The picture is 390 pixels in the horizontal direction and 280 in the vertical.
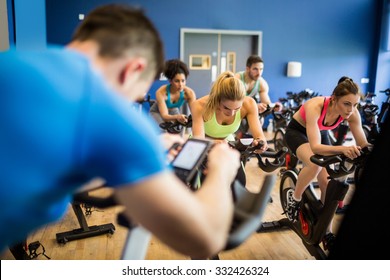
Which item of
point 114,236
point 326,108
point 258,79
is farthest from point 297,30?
point 114,236

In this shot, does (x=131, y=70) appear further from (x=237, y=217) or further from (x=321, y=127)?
(x=321, y=127)

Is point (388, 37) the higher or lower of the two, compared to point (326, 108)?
higher

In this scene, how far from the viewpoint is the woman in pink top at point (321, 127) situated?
2262 millimetres

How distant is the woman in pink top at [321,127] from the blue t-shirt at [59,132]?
6.02 ft

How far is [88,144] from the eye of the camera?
0.50 meters

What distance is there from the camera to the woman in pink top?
2.26m

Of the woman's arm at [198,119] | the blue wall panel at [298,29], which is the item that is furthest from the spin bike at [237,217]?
the blue wall panel at [298,29]

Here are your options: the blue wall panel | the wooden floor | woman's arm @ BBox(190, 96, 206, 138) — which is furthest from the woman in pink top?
the blue wall panel

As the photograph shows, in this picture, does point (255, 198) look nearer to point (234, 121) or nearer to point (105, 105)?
point (105, 105)

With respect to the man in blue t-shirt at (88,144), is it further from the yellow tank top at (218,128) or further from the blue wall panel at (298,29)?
the blue wall panel at (298,29)

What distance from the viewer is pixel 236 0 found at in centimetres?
662

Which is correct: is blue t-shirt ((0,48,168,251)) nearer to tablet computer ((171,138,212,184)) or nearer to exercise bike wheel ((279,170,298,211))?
tablet computer ((171,138,212,184))

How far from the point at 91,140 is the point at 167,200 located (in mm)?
143

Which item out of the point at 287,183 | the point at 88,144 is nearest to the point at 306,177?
the point at 287,183
